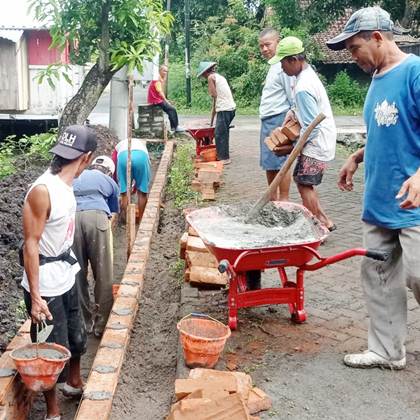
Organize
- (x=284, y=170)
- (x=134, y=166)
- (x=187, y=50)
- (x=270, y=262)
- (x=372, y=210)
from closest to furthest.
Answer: (x=372, y=210), (x=270, y=262), (x=284, y=170), (x=134, y=166), (x=187, y=50)

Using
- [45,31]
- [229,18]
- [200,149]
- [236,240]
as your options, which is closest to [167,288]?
[236,240]

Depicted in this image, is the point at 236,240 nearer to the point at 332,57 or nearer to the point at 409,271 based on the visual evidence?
the point at 409,271

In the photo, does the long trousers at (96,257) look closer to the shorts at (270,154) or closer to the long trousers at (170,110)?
the shorts at (270,154)

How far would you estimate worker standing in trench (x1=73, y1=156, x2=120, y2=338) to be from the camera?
5320mm

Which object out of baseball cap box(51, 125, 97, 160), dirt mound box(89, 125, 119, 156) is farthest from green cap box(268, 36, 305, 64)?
dirt mound box(89, 125, 119, 156)

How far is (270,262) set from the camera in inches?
168

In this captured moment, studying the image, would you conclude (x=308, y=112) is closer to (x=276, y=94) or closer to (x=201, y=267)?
(x=276, y=94)

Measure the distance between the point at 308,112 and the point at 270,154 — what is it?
4.03 feet

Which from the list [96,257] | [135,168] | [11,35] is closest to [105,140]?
[11,35]

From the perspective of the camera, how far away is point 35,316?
3.74m

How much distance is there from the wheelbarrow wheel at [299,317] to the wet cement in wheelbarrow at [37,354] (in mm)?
1728

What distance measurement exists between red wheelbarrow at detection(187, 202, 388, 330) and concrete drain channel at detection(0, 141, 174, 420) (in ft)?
2.75

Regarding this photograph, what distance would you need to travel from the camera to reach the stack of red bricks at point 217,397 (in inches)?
122

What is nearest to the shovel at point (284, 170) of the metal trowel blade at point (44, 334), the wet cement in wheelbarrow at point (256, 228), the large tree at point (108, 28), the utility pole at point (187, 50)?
the wet cement in wheelbarrow at point (256, 228)
